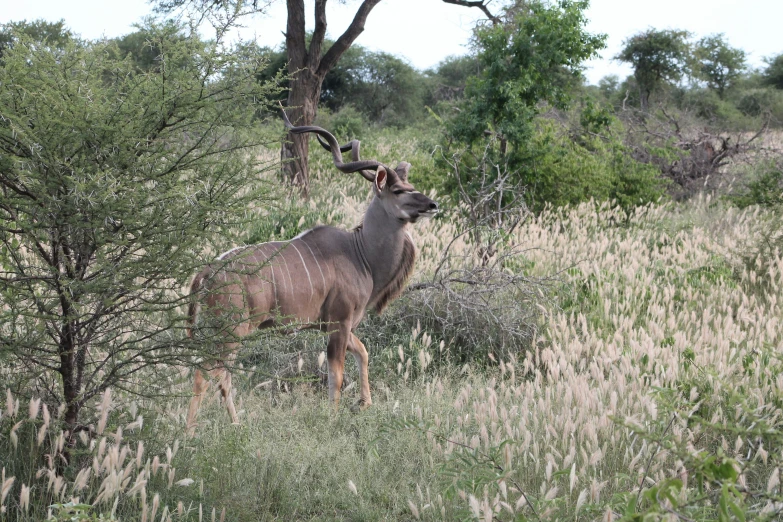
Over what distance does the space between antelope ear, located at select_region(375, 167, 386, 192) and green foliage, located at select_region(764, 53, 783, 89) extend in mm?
37413

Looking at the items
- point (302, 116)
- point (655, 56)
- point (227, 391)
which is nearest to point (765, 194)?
point (302, 116)

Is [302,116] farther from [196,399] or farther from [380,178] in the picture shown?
[196,399]

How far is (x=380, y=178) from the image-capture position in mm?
5367

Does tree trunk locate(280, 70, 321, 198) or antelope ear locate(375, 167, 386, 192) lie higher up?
tree trunk locate(280, 70, 321, 198)

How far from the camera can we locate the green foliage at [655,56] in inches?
1232

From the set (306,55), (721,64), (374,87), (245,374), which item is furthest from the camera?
(721,64)

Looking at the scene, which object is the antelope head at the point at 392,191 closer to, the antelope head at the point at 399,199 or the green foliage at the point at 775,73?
the antelope head at the point at 399,199

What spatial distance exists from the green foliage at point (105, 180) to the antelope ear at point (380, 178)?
1785 millimetres

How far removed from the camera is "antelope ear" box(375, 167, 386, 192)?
534 centimetres

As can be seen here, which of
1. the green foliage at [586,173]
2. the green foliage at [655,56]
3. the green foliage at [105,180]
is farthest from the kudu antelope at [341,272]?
the green foliage at [655,56]

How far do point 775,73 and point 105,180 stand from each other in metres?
40.6

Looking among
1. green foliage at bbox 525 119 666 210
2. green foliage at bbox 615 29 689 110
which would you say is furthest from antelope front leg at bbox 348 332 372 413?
green foliage at bbox 615 29 689 110

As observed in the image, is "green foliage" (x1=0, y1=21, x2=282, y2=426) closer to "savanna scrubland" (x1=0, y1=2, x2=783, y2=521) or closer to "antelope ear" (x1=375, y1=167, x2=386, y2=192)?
"savanna scrubland" (x1=0, y1=2, x2=783, y2=521)

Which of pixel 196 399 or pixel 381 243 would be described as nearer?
pixel 196 399
